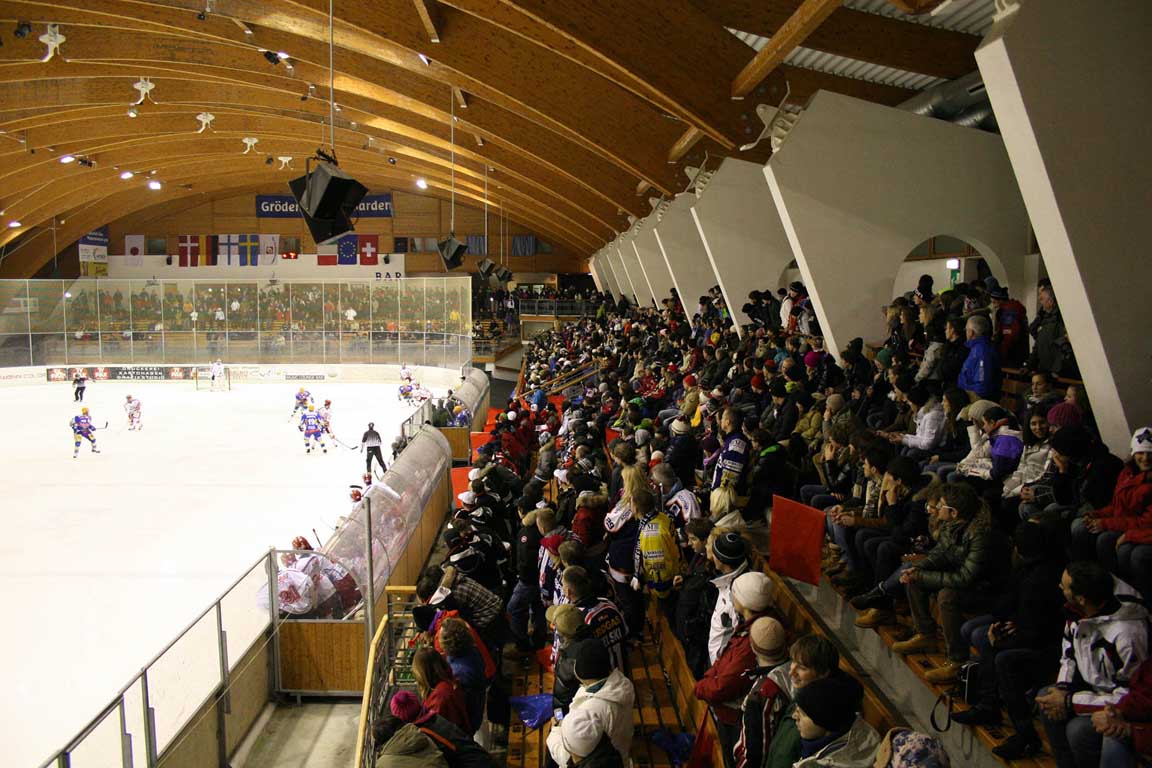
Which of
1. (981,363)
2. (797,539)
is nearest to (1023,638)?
(797,539)

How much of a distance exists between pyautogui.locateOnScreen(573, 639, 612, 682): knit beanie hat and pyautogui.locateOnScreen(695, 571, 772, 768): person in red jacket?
571mm

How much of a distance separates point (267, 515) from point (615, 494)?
8700mm

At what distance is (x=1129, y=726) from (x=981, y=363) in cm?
408

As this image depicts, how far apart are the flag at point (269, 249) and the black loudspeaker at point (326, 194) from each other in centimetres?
4107

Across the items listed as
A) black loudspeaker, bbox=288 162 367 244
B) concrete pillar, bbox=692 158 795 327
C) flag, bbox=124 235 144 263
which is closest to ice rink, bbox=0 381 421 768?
black loudspeaker, bbox=288 162 367 244

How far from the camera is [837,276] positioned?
10.2 m

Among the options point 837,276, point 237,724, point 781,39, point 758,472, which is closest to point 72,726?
point 237,724

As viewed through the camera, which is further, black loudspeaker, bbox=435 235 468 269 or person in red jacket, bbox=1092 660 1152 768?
black loudspeaker, bbox=435 235 468 269

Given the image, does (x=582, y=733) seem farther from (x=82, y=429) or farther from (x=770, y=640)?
(x=82, y=429)

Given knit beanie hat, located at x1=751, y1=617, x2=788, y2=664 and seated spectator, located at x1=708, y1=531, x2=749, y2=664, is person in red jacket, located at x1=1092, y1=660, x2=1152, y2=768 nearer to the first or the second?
knit beanie hat, located at x1=751, y1=617, x2=788, y2=664

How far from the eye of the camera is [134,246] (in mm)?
47906

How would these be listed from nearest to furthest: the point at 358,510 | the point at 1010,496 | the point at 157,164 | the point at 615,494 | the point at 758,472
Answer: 1. the point at 1010,496
2. the point at 758,472
3. the point at 615,494
4. the point at 358,510
5. the point at 157,164

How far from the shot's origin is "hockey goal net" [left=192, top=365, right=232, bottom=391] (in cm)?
3250

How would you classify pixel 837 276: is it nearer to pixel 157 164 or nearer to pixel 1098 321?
pixel 1098 321
